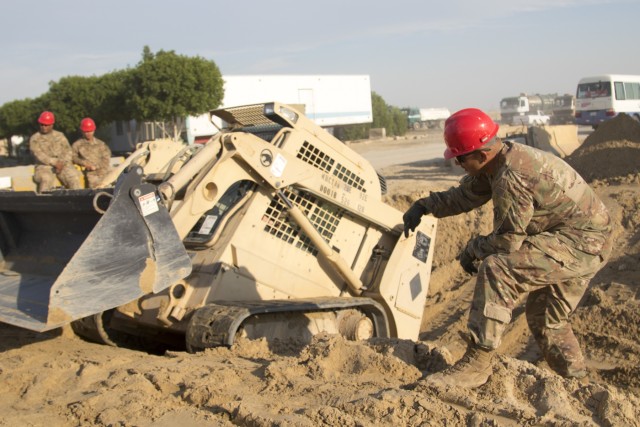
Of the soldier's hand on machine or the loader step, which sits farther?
the soldier's hand on machine

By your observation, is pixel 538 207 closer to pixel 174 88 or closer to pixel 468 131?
pixel 468 131

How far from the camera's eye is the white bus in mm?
29094

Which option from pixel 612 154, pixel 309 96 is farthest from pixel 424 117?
pixel 612 154

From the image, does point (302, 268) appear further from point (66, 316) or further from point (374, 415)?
point (374, 415)

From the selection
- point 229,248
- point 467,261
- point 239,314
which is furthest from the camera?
point 229,248

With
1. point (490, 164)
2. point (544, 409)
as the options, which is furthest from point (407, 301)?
point (544, 409)

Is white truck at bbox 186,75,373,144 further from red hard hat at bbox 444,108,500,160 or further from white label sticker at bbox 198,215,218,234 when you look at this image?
red hard hat at bbox 444,108,500,160

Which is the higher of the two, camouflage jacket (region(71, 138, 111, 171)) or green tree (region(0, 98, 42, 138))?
green tree (region(0, 98, 42, 138))

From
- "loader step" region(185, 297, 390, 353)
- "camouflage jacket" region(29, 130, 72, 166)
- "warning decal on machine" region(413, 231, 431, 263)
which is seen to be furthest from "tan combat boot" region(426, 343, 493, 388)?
"camouflage jacket" region(29, 130, 72, 166)

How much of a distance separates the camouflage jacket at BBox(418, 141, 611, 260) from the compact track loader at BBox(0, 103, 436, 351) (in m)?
1.90

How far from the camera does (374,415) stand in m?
3.64

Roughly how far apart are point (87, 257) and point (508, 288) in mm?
2616

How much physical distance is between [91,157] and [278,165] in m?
4.84

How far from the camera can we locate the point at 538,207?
442 cm
